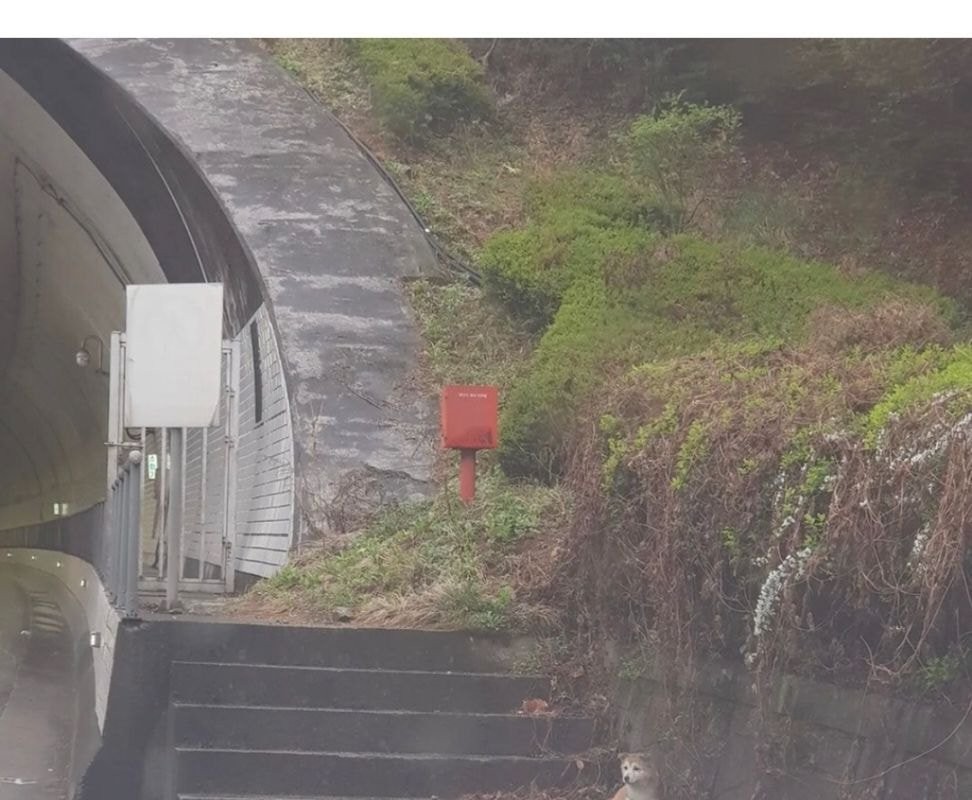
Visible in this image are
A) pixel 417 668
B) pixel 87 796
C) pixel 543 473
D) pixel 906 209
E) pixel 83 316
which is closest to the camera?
pixel 87 796

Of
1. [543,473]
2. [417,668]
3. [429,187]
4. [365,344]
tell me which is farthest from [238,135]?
[417,668]

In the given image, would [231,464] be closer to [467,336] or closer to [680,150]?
[467,336]

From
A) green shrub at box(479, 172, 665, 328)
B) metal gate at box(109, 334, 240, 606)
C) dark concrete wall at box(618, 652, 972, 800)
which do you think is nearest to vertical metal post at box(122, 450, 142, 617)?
metal gate at box(109, 334, 240, 606)

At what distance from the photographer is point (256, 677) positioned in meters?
6.68

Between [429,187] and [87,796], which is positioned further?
[429,187]

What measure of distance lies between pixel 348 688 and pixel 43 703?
3.89 metres

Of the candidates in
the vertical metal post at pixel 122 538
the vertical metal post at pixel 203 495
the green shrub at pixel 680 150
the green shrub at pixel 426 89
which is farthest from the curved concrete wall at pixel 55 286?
the vertical metal post at pixel 122 538

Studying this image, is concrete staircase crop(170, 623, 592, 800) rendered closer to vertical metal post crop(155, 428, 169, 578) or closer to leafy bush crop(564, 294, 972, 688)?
leafy bush crop(564, 294, 972, 688)

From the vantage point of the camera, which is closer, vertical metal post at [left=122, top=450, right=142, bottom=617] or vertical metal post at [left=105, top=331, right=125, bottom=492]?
vertical metal post at [left=122, top=450, right=142, bottom=617]

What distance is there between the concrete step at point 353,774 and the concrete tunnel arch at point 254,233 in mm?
2742

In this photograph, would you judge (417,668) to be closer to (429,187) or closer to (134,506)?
(134,506)

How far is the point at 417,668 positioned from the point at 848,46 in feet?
17.3

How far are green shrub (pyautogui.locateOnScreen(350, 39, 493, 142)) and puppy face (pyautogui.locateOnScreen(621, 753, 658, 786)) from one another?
801 cm

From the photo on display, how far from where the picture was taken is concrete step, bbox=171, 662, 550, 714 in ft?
21.7
